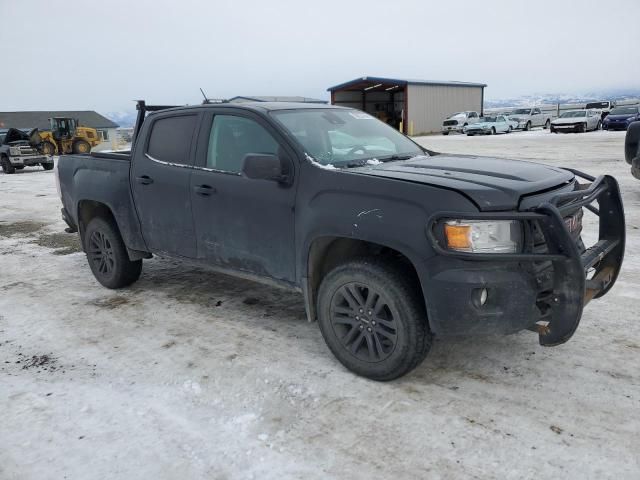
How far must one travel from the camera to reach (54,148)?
89.6 ft

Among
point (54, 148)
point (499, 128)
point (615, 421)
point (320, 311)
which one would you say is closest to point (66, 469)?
point (320, 311)

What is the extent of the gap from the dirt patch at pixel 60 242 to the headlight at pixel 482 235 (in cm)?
591

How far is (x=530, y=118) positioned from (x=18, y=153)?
3256 centimetres

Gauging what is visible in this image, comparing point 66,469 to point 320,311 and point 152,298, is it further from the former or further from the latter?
point 152,298

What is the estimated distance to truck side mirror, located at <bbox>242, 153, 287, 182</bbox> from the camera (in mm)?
3459

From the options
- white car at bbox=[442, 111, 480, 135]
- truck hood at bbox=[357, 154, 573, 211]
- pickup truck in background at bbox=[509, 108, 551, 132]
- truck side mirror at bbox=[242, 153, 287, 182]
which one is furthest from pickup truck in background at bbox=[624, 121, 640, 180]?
white car at bbox=[442, 111, 480, 135]

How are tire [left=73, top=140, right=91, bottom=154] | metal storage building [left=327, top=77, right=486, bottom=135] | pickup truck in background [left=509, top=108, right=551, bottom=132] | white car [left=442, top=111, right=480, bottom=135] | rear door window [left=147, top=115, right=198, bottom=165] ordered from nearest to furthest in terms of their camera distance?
rear door window [left=147, top=115, right=198, bottom=165] < tire [left=73, top=140, right=91, bottom=154] < pickup truck in background [left=509, top=108, right=551, bottom=132] < white car [left=442, top=111, right=480, bottom=135] < metal storage building [left=327, top=77, right=486, bottom=135]

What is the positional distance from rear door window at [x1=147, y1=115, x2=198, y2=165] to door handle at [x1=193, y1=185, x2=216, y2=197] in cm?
28

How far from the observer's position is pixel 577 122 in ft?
95.8

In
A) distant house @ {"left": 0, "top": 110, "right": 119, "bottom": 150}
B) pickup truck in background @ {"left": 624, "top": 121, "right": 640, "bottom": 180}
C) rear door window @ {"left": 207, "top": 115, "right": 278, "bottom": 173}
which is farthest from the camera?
distant house @ {"left": 0, "top": 110, "right": 119, "bottom": 150}

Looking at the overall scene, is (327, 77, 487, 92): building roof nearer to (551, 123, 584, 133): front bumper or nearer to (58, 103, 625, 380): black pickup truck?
(551, 123, 584, 133): front bumper

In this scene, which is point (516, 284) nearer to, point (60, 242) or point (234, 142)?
point (234, 142)

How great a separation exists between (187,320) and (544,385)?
2823 mm

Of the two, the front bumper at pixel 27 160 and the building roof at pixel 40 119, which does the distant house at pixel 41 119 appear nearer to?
the building roof at pixel 40 119
